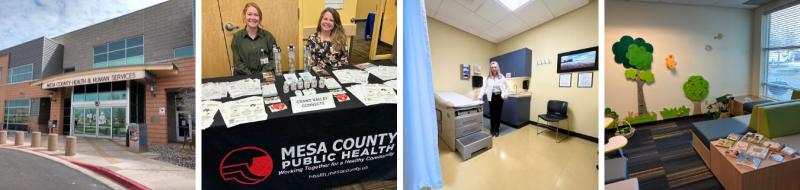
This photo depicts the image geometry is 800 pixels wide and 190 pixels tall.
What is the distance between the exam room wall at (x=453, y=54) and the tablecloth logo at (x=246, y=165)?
699 mm

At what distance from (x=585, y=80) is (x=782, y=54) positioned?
113 inches

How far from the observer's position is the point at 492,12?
2.57ft

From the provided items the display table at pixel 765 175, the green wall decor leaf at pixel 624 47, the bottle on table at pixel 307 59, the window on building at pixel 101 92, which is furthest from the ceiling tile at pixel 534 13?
the green wall decor leaf at pixel 624 47

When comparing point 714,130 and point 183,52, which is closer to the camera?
point 183,52

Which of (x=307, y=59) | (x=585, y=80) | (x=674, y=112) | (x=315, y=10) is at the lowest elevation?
(x=674, y=112)

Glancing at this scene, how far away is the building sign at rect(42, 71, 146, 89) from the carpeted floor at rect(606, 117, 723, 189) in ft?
12.2

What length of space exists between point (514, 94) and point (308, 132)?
0.75m

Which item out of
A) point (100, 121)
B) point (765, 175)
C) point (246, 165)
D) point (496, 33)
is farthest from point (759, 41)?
point (100, 121)

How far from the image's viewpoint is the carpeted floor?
7.34ft

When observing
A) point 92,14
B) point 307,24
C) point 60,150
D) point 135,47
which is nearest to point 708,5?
point 307,24

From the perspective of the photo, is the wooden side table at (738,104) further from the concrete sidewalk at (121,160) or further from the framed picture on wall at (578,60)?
the concrete sidewalk at (121,160)

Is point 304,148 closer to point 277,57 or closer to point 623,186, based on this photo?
point 277,57

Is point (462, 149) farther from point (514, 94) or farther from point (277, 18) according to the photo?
point (277, 18)

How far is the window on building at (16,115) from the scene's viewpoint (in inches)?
96.5
